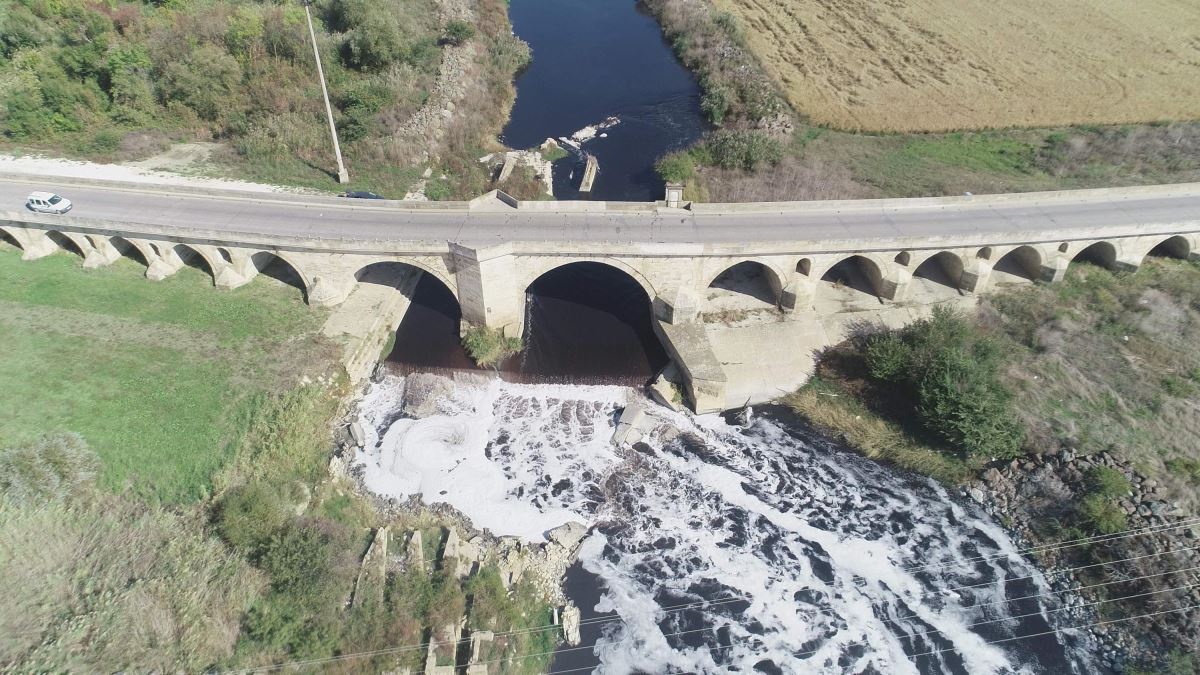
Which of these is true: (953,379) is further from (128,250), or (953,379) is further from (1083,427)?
(128,250)

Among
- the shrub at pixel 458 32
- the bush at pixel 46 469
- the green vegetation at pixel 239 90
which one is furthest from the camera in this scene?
the shrub at pixel 458 32

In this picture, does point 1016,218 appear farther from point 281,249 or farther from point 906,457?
point 281,249

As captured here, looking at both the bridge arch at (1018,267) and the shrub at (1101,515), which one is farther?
the bridge arch at (1018,267)

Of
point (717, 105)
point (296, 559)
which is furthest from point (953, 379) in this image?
point (717, 105)

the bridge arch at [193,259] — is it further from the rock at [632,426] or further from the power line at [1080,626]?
the power line at [1080,626]

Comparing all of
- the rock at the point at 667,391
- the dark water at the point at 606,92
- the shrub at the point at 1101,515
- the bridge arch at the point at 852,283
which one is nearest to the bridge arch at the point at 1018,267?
the bridge arch at the point at 852,283

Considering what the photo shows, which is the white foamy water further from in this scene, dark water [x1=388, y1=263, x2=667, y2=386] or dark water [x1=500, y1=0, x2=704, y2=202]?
dark water [x1=500, y1=0, x2=704, y2=202]

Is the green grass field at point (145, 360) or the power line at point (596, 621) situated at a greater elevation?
the green grass field at point (145, 360)

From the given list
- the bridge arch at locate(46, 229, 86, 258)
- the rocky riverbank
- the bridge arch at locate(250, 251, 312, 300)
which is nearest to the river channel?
the rocky riverbank
